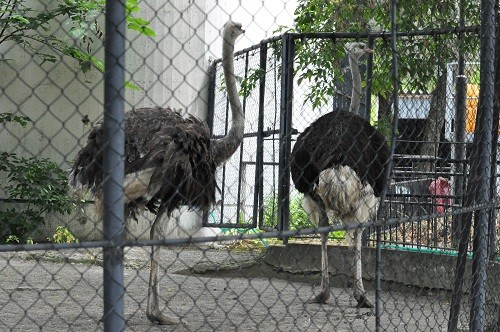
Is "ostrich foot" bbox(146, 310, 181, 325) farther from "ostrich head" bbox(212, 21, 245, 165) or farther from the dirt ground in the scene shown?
"ostrich head" bbox(212, 21, 245, 165)

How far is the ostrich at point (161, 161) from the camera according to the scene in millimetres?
5336

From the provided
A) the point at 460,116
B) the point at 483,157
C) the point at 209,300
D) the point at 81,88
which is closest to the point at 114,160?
the point at 483,157

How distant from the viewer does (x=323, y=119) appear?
264 inches

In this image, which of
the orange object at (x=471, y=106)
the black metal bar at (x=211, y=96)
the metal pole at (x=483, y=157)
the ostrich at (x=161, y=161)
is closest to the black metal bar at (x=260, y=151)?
the black metal bar at (x=211, y=96)

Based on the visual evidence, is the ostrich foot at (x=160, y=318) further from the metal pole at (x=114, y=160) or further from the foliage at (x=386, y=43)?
the metal pole at (x=114, y=160)

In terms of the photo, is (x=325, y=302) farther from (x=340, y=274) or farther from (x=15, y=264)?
(x=15, y=264)

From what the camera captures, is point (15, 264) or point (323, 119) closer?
point (323, 119)

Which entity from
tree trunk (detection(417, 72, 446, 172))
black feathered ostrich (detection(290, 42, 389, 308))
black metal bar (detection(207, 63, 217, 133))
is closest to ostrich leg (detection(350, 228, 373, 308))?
black feathered ostrich (detection(290, 42, 389, 308))

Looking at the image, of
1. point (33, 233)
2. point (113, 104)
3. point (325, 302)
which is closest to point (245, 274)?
point (325, 302)

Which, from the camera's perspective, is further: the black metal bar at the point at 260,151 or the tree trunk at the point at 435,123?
the black metal bar at the point at 260,151

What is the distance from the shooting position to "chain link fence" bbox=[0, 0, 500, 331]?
4309 millimetres

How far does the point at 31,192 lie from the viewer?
8789 millimetres

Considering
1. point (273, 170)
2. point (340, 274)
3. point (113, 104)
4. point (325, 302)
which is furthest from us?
point (273, 170)

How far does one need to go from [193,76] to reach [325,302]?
4.21 meters
